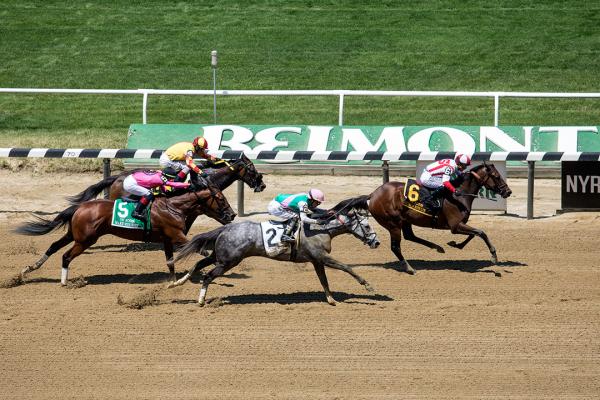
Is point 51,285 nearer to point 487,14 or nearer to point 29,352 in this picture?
point 29,352

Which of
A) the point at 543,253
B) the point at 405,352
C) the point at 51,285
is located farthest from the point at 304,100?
the point at 405,352

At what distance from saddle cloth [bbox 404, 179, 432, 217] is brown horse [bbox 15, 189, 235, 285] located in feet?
7.75

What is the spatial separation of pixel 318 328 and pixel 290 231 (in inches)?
51.0

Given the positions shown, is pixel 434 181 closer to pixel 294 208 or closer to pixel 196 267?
pixel 294 208

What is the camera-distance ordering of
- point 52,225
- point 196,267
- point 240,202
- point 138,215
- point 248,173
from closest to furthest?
1. point 196,267
2. point 138,215
3. point 52,225
4. point 248,173
5. point 240,202

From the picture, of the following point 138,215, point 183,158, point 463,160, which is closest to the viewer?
point 138,215

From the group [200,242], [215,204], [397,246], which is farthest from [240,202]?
[200,242]

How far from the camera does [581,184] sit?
55.7ft

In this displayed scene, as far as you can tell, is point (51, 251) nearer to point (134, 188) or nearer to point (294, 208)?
point (134, 188)

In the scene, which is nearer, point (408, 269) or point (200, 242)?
point (200, 242)

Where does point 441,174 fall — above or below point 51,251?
above

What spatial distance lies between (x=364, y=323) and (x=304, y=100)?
47.6 feet

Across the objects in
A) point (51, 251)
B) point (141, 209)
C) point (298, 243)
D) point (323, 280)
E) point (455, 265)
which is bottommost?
point (455, 265)

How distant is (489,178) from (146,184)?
4.60 meters
